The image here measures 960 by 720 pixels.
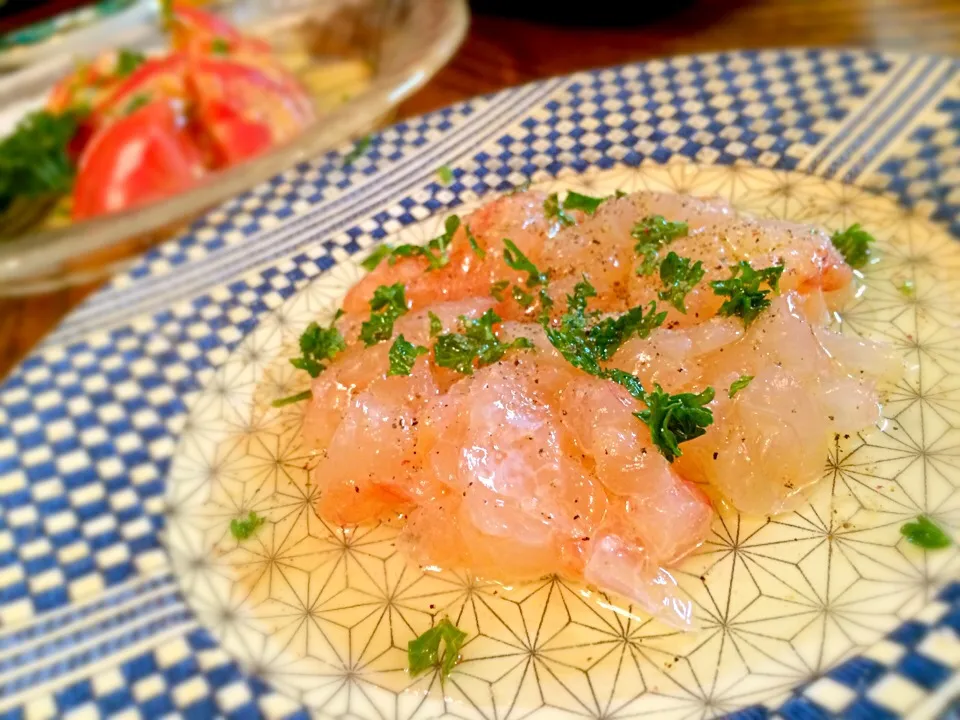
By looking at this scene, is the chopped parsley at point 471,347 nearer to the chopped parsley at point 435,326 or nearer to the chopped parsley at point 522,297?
the chopped parsley at point 435,326

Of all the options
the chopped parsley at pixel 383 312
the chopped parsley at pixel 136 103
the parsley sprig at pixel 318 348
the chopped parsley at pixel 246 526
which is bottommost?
the chopped parsley at pixel 246 526

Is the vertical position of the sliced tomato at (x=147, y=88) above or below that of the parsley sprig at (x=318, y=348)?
below

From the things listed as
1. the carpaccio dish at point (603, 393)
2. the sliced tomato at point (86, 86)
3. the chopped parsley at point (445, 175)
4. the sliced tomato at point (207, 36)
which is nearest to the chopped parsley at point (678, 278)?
the carpaccio dish at point (603, 393)

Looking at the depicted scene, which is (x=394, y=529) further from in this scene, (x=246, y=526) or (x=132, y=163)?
(x=132, y=163)

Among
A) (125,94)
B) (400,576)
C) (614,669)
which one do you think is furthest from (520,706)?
(125,94)

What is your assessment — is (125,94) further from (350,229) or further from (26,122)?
(350,229)

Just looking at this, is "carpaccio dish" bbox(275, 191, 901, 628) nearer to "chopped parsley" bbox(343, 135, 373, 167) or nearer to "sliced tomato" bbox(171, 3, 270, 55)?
"chopped parsley" bbox(343, 135, 373, 167)

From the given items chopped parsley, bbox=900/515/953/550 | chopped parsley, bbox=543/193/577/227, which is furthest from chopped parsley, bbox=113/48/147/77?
chopped parsley, bbox=900/515/953/550
